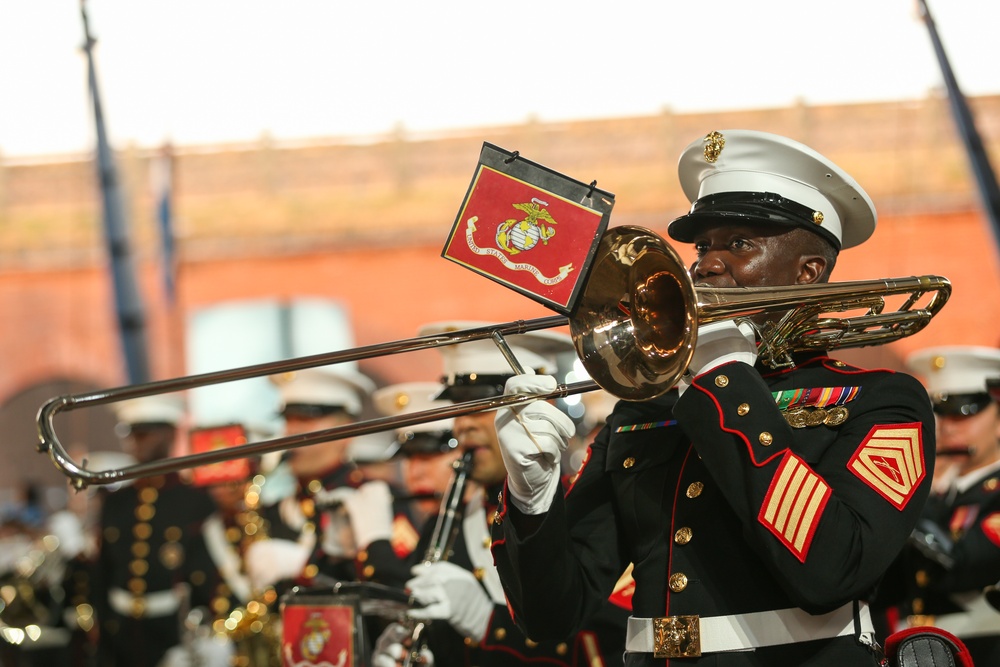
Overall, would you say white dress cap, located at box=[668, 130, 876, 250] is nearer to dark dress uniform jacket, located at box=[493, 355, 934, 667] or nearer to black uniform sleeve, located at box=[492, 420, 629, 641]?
dark dress uniform jacket, located at box=[493, 355, 934, 667]

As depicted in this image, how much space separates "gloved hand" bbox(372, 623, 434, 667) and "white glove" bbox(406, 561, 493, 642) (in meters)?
0.10

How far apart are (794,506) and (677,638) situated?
423 mm

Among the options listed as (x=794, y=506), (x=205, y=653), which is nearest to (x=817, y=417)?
(x=794, y=506)

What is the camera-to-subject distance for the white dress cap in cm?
291

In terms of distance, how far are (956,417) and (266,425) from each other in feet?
18.8

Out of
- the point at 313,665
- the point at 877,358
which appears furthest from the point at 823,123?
the point at 313,665

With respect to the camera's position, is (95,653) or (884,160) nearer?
(95,653)

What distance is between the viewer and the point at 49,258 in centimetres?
2062

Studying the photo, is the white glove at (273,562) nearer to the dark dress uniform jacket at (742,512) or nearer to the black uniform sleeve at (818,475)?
the dark dress uniform jacket at (742,512)

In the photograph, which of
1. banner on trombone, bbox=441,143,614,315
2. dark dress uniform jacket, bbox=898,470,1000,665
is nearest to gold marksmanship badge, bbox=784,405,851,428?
banner on trombone, bbox=441,143,614,315

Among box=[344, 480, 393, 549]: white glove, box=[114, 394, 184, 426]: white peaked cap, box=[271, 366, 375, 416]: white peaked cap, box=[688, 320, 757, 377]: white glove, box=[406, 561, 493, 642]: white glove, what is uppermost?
box=[114, 394, 184, 426]: white peaked cap

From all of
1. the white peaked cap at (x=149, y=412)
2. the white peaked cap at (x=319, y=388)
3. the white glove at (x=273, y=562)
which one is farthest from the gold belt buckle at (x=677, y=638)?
the white peaked cap at (x=149, y=412)

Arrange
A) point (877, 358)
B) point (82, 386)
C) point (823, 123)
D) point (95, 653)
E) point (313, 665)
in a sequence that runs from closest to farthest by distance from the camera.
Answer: point (313, 665) < point (95, 653) < point (877, 358) < point (823, 123) < point (82, 386)

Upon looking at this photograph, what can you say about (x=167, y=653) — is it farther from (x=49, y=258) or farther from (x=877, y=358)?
(x=49, y=258)
